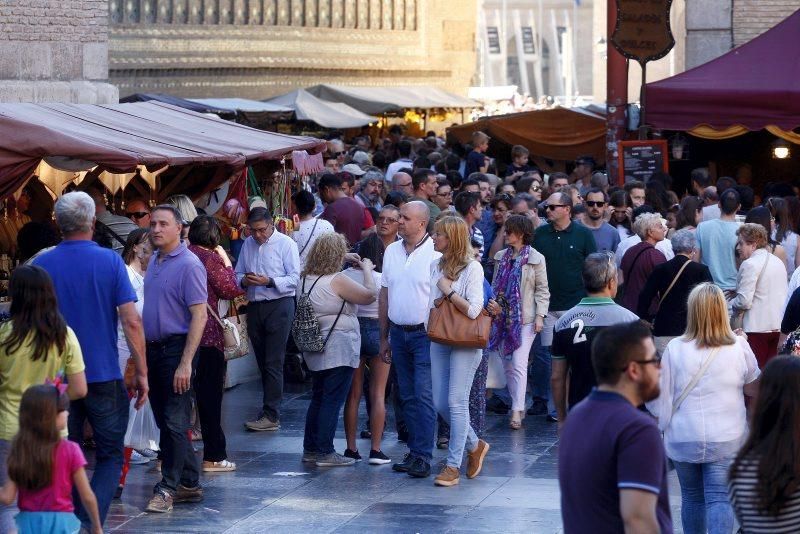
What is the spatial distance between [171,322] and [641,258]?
13.4ft

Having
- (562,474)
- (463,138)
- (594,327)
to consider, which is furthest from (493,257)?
(463,138)

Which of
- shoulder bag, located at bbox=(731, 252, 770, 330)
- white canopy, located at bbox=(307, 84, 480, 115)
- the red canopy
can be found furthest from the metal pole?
white canopy, located at bbox=(307, 84, 480, 115)

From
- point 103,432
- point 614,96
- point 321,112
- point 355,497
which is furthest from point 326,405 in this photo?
point 321,112

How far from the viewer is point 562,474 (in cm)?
516

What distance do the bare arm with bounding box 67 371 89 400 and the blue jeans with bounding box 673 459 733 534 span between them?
2933mm

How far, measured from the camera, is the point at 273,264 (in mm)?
11781

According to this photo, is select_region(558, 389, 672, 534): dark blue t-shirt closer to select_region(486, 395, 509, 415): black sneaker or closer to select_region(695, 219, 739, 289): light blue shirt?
select_region(486, 395, 509, 415): black sneaker

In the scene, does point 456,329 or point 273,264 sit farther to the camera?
point 273,264

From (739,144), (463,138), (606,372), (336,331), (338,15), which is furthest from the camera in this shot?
(338,15)

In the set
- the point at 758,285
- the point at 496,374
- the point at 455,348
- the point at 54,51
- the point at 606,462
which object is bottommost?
the point at 496,374

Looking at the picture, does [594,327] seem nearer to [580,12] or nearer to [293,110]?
[293,110]

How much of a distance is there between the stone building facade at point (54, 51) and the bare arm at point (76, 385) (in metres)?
9.58

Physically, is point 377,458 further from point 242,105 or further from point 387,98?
point 387,98

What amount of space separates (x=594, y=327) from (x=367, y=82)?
101ft
